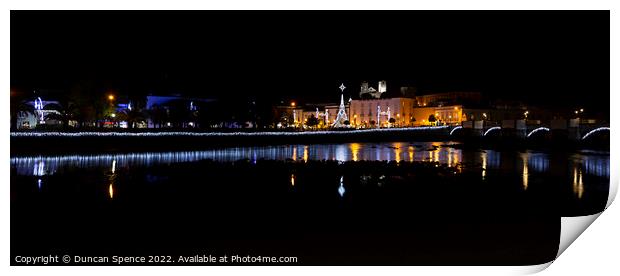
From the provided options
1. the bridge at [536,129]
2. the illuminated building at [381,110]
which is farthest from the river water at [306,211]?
the illuminated building at [381,110]

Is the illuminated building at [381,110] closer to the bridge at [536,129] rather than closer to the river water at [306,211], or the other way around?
the bridge at [536,129]

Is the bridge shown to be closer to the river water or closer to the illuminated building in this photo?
the river water

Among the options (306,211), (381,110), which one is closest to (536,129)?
(306,211)

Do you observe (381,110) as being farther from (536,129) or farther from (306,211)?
(306,211)

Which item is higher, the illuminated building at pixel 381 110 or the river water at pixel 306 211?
the illuminated building at pixel 381 110

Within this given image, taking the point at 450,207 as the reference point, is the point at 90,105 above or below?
above

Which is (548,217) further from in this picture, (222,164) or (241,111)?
(241,111)

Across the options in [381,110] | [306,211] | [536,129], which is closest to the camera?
[306,211]

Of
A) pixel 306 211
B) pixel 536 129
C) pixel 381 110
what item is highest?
pixel 381 110

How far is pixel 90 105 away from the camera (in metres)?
20.0

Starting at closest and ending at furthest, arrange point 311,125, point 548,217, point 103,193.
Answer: point 548,217 → point 103,193 → point 311,125

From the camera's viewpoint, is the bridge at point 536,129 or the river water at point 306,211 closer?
the river water at point 306,211
